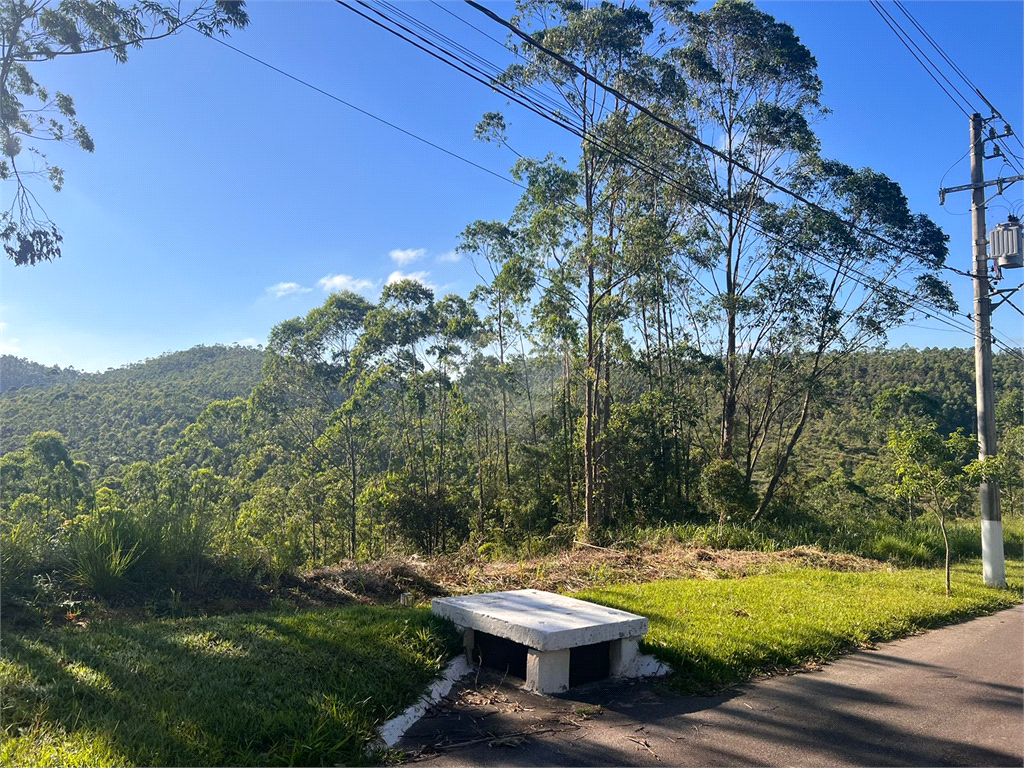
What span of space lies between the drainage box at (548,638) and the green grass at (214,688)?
0.82 feet

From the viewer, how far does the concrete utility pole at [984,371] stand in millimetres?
10922

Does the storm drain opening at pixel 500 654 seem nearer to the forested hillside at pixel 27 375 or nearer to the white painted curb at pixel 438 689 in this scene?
the white painted curb at pixel 438 689

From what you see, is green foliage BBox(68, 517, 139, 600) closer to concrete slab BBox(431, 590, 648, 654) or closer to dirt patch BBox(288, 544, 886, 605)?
dirt patch BBox(288, 544, 886, 605)

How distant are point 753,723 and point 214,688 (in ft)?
11.1

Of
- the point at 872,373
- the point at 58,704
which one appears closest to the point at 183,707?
the point at 58,704

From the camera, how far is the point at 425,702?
4.54 meters

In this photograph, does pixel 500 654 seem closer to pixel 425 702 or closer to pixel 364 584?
pixel 425 702

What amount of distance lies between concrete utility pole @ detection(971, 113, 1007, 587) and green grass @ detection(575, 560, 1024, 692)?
503mm

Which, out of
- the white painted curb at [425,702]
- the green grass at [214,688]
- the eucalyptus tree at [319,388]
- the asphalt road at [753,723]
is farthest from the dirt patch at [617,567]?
the eucalyptus tree at [319,388]

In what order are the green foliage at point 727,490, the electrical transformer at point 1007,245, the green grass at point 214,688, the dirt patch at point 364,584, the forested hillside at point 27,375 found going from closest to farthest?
the green grass at point 214,688 < the dirt patch at point 364,584 < the electrical transformer at point 1007,245 < the green foliage at point 727,490 < the forested hillside at point 27,375

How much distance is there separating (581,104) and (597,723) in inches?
648

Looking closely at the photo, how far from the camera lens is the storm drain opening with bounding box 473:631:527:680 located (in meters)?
5.31

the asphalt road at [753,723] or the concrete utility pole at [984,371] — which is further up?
the concrete utility pole at [984,371]

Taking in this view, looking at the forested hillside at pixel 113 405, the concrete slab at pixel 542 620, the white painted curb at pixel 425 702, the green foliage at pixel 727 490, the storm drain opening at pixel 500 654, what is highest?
the forested hillside at pixel 113 405
